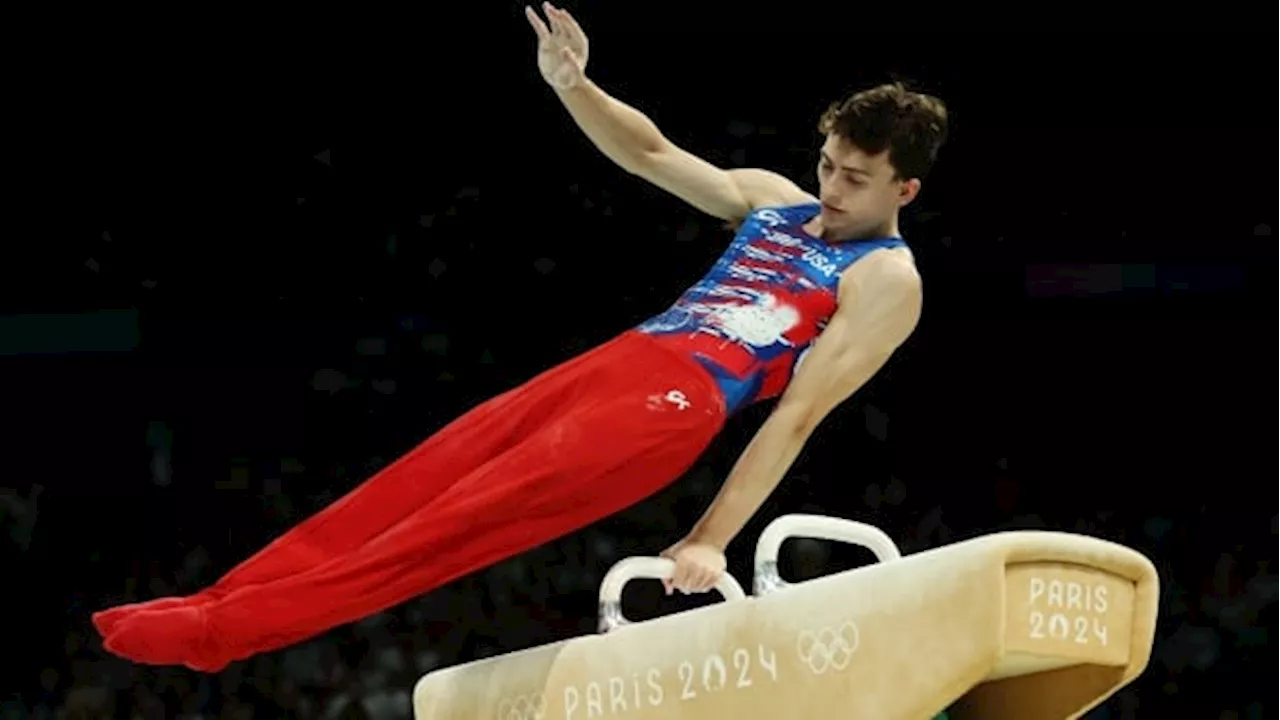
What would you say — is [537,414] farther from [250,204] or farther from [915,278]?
[250,204]

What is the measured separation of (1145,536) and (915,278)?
369 centimetres

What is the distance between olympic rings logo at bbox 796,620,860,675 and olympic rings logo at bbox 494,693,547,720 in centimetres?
64

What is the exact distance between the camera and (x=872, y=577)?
3268 millimetres

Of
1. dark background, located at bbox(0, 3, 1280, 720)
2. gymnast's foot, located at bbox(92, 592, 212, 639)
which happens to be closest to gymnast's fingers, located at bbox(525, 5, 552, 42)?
gymnast's foot, located at bbox(92, 592, 212, 639)

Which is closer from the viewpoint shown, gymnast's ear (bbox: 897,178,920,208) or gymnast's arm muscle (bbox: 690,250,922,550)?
gymnast's arm muscle (bbox: 690,250,922,550)

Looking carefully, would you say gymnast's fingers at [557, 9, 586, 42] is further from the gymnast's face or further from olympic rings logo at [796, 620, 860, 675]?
olympic rings logo at [796, 620, 860, 675]

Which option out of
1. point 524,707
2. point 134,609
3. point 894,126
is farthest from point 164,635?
point 894,126

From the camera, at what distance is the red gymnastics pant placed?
3660 mm

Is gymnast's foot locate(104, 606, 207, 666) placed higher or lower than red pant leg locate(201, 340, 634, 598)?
lower

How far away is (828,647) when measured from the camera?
331cm

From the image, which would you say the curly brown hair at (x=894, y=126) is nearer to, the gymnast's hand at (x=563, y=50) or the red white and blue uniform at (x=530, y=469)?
the red white and blue uniform at (x=530, y=469)

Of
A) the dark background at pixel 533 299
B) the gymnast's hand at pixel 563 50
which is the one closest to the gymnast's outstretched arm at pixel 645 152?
the gymnast's hand at pixel 563 50

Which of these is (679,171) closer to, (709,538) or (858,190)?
(858,190)

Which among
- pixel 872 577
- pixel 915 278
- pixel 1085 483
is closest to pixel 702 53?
pixel 1085 483
